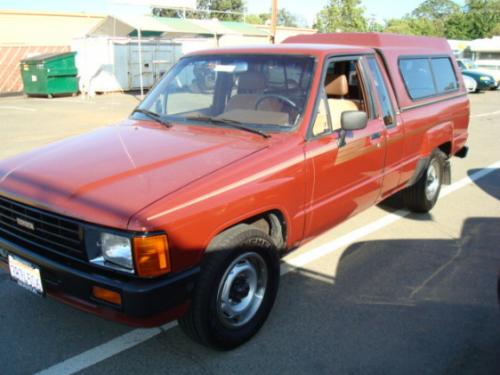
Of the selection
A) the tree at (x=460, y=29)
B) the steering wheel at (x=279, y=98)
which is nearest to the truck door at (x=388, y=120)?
the steering wheel at (x=279, y=98)

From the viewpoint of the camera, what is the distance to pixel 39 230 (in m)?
2.81

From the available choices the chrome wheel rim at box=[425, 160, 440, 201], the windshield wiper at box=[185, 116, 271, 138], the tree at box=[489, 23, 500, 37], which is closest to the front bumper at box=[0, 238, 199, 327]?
the windshield wiper at box=[185, 116, 271, 138]

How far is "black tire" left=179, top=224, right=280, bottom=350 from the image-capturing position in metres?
2.75

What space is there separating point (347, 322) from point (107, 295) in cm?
172

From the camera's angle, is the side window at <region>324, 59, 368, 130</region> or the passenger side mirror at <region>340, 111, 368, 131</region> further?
the side window at <region>324, 59, 368, 130</region>

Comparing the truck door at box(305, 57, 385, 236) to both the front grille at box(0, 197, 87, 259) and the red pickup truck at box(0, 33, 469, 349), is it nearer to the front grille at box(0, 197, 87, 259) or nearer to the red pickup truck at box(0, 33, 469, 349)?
the red pickup truck at box(0, 33, 469, 349)

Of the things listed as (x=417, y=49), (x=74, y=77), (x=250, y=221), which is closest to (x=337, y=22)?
(x=74, y=77)

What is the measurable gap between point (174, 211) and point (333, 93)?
2414mm

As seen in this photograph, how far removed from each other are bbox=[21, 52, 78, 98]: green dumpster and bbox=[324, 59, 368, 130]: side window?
1685cm

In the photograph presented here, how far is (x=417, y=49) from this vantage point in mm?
5391

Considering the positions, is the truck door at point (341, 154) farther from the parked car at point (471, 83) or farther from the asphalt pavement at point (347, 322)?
the parked car at point (471, 83)

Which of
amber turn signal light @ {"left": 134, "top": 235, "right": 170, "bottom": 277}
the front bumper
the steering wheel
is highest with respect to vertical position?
the steering wheel

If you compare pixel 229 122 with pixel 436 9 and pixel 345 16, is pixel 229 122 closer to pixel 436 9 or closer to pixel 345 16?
pixel 345 16

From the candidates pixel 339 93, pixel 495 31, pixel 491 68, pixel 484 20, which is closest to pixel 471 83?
pixel 491 68
